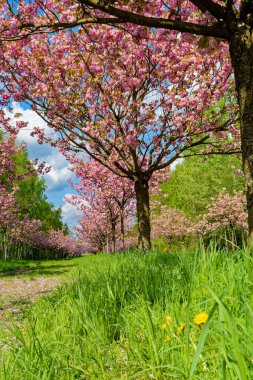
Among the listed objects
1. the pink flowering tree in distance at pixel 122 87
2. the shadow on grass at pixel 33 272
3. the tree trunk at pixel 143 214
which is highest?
the pink flowering tree in distance at pixel 122 87

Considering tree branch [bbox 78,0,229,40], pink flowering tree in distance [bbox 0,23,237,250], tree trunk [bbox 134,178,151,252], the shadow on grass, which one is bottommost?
the shadow on grass

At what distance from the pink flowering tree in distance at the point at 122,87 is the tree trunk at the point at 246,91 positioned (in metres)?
4.86

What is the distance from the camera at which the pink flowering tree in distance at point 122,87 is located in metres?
9.56

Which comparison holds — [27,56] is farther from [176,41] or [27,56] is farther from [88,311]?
[88,311]

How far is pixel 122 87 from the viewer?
1059 cm

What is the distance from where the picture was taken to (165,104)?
10266 millimetres

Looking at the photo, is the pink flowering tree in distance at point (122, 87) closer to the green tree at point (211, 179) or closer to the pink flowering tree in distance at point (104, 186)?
the pink flowering tree in distance at point (104, 186)

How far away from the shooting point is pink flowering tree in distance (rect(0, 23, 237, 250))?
376 inches

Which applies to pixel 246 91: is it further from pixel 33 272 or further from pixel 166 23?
pixel 33 272

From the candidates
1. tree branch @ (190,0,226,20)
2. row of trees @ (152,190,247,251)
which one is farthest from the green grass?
row of trees @ (152,190,247,251)

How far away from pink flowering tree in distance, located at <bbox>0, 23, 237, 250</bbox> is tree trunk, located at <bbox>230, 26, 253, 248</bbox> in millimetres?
4859

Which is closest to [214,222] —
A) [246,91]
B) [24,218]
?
[24,218]

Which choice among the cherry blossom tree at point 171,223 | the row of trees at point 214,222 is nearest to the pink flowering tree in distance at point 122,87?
the row of trees at point 214,222

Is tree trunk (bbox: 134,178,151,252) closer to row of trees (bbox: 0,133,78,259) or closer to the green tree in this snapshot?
row of trees (bbox: 0,133,78,259)
